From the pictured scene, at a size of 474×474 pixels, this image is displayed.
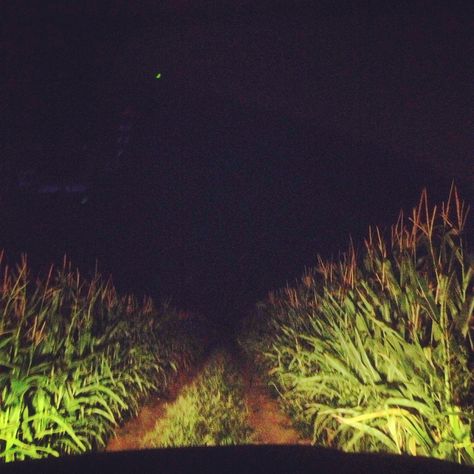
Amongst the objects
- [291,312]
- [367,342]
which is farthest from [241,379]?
[367,342]

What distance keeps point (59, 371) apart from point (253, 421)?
3423 mm

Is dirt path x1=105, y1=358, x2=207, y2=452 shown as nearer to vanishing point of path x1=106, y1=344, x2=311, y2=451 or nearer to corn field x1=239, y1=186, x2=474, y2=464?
vanishing point of path x1=106, y1=344, x2=311, y2=451

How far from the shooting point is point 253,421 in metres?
7.02

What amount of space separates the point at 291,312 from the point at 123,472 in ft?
22.4

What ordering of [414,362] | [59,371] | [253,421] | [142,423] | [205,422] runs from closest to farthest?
[414,362], [59,371], [205,422], [253,421], [142,423]

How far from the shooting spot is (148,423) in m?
7.23

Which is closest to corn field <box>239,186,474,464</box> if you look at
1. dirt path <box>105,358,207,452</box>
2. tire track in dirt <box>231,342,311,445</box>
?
tire track in dirt <box>231,342,311,445</box>

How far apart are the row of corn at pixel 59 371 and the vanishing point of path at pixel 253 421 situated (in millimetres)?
224

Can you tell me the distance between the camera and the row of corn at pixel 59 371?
3.92 metres

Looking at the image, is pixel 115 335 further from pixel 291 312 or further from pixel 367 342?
pixel 367 342

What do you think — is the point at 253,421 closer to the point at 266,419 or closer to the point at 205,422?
the point at 266,419

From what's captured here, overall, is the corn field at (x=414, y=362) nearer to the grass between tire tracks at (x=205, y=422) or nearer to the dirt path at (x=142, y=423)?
the grass between tire tracks at (x=205, y=422)

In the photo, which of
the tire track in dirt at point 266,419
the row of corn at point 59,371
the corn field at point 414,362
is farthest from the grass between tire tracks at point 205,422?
the corn field at point 414,362

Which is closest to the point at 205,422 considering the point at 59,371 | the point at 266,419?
the point at 266,419
